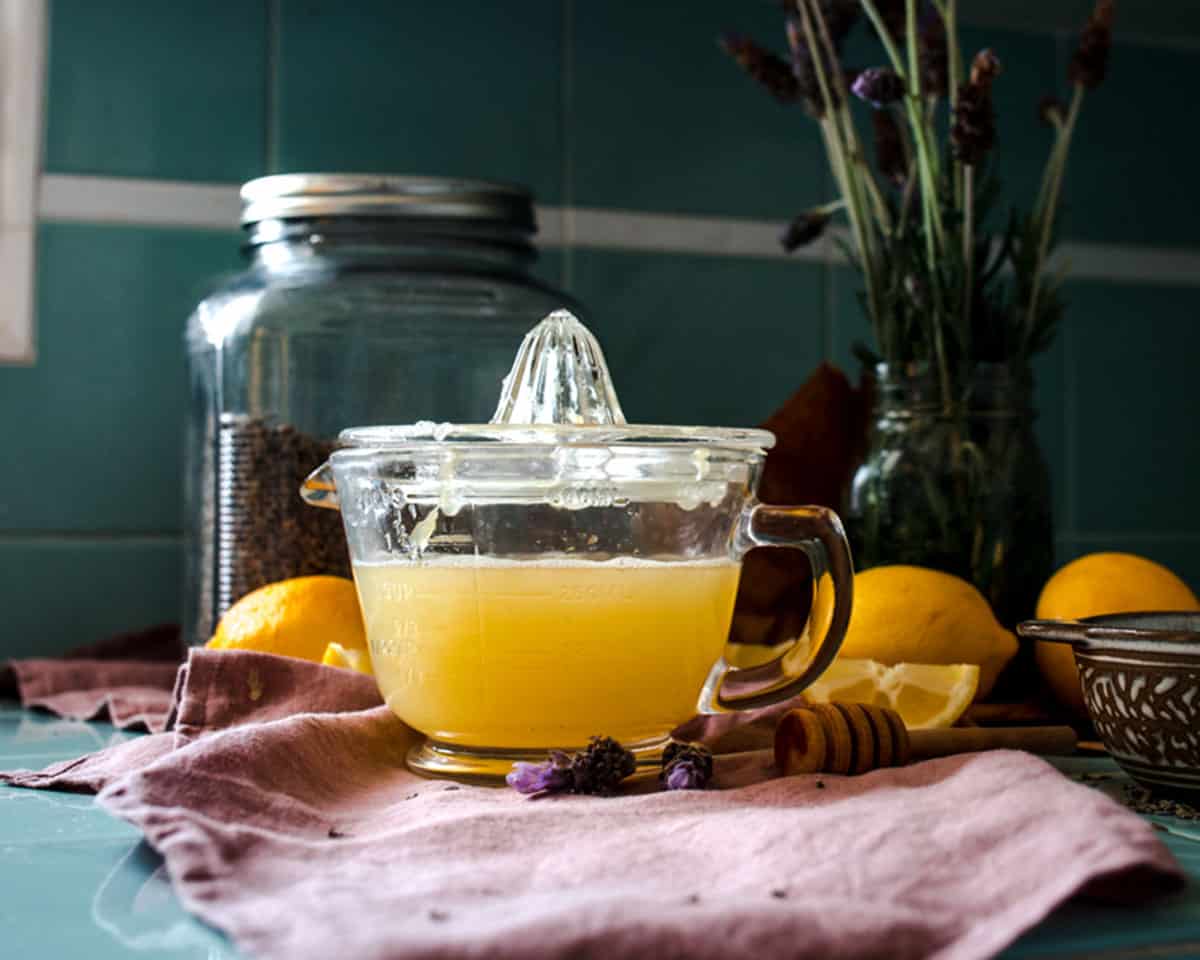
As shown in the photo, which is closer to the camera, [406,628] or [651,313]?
[406,628]

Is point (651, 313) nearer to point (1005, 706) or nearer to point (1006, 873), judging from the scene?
point (1005, 706)

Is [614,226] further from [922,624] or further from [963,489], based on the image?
[922,624]

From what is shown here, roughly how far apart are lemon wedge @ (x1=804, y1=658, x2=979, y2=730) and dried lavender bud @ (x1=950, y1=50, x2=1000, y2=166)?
0.30 metres

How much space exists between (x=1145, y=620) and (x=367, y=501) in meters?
0.35

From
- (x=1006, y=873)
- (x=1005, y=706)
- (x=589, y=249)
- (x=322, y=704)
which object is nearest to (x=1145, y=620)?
(x=1005, y=706)

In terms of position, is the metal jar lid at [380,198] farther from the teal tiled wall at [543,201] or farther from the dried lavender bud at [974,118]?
the dried lavender bud at [974,118]

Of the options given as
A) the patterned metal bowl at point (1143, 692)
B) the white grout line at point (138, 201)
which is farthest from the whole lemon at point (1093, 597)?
the white grout line at point (138, 201)

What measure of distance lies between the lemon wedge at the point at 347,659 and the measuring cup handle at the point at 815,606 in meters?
0.23

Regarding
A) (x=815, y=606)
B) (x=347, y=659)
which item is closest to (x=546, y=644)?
(x=815, y=606)

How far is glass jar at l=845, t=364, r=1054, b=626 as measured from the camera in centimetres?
86

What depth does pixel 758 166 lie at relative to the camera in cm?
126

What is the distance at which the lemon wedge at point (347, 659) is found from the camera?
31.2 inches

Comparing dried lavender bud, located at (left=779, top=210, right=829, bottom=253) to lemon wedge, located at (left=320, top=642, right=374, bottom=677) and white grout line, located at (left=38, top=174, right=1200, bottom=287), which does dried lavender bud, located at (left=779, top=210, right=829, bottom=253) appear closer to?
white grout line, located at (left=38, top=174, right=1200, bottom=287)

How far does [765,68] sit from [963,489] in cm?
30
